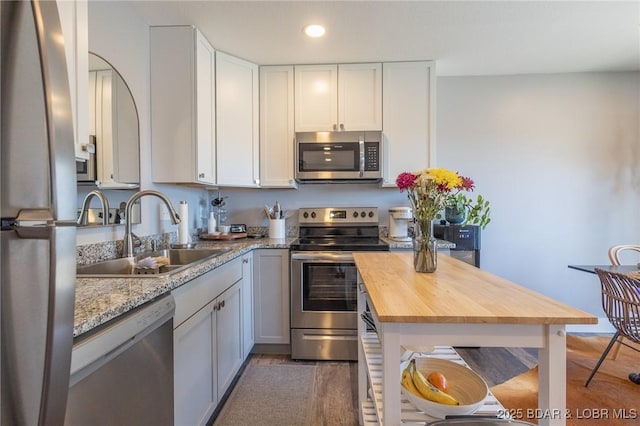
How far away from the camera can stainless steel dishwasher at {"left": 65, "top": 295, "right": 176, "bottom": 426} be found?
776mm

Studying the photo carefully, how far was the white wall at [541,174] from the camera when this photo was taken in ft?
9.73

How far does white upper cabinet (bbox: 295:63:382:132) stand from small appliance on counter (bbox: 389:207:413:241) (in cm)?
75

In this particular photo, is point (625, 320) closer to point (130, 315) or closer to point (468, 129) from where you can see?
point (468, 129)

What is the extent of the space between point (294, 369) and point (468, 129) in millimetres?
2694

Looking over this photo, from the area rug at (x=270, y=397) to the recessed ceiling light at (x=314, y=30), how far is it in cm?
244

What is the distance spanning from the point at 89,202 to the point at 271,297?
1375mm

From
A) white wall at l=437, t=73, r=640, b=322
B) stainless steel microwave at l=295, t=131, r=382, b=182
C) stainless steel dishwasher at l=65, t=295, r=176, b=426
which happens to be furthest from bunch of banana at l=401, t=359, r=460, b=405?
white wall at l=437, t=73, r=640, b=322

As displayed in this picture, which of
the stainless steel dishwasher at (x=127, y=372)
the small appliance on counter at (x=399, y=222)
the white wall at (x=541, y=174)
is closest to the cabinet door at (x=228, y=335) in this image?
the stainless steel dishwasher at (x=127, y=372)

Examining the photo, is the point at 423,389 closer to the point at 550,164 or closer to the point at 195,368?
the point at 195,368

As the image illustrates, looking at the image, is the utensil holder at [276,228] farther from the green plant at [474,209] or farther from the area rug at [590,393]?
the area rug at [590,393]

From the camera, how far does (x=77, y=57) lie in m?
0.99

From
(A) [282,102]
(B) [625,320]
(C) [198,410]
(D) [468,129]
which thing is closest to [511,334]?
(C) [198,410]

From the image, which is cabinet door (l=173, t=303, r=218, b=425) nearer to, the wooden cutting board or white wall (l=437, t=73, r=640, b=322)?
the wooden cutting board

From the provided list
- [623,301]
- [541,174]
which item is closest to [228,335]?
[623,301]
